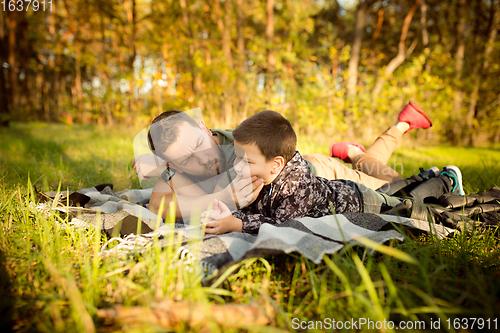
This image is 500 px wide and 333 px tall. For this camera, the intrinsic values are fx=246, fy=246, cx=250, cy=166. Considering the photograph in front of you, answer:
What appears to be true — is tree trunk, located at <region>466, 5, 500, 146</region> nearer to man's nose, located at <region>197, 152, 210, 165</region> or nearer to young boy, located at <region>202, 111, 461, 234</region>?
young boy, located at <region>202, 111, 461, 234</region>

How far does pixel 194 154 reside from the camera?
1.82m

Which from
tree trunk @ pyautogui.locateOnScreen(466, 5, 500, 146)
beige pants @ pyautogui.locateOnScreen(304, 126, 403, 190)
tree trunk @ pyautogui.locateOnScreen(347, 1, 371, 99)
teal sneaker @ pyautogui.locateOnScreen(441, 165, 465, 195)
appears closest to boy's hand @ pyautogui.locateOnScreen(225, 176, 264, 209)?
beige pants @ pyautogui.locateOnScreen(304, 126, 403, 190)

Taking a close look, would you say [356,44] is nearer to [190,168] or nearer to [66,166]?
[190,168]

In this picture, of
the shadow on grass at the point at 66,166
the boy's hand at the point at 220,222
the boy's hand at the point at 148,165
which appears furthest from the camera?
the shadow on grass at the point at 66,166

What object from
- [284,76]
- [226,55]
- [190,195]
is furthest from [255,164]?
[226,55]

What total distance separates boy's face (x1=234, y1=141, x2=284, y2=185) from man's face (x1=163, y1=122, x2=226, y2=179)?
0.99 ft

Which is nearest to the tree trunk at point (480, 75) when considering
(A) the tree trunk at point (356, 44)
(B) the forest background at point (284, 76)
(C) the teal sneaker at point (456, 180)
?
(B) the forest background at point (284, 76)

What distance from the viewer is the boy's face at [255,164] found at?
1644 millimetres

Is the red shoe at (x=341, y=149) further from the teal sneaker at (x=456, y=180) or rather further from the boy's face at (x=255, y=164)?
the boy's face at (x=255, y=164)

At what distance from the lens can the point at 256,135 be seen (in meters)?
1.67

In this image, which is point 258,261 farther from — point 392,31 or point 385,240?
point 392,31

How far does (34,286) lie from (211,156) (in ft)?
4.08

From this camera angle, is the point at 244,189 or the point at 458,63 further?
the point at 458,63

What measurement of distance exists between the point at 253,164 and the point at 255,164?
0.01 metres
